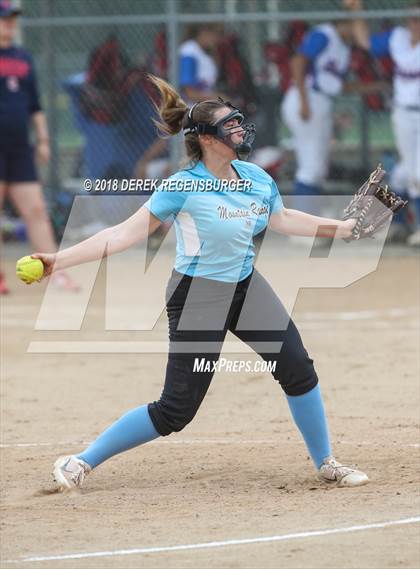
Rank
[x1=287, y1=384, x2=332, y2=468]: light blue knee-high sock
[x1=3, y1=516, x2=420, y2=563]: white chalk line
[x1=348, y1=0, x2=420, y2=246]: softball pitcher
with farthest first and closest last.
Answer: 1. [x1=348, y1=0, x2=420, y2=246]: softball pitcher
2. [x1=287, y1=384, x2=332, y2=468]: light blue knee-high sock
3. [x1=3, y1=516, x2=420, y2=563]: white chalk line

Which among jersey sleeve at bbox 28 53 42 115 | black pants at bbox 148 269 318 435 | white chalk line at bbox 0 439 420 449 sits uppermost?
jersey sleeve at bbox 28 53 42 115

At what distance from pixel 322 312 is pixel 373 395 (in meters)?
3.14

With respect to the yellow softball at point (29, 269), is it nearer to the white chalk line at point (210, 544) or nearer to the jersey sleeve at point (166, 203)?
the jersey sleeve at point (166, 203)

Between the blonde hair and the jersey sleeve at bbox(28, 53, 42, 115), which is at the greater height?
the jersey sleeve at bbox(28, 53, 42, 115)

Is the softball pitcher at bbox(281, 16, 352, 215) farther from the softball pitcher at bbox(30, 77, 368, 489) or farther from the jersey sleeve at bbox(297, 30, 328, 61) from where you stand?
the softball pitcher at bbox(30, 77, 368, 489)

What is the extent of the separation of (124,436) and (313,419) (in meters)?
0.89

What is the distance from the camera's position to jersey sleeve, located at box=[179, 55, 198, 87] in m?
14.0

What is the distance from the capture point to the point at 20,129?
11.6 metres

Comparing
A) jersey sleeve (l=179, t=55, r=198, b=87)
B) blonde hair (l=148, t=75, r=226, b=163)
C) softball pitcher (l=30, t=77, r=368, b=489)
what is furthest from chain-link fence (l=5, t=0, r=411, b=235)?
softball pitcher (l=30, t=77, r=368, b=489)

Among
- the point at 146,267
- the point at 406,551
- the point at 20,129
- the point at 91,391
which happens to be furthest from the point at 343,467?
the point at 146,267

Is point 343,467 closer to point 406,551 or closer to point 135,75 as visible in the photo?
point 406,551

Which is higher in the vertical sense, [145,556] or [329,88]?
[329,88]

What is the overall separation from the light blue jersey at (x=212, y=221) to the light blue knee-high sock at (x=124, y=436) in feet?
2.34

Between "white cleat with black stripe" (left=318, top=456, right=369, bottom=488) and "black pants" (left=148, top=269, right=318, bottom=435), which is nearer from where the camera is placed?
"black pants" (left=148, top=269, right=318, bottom=435)
